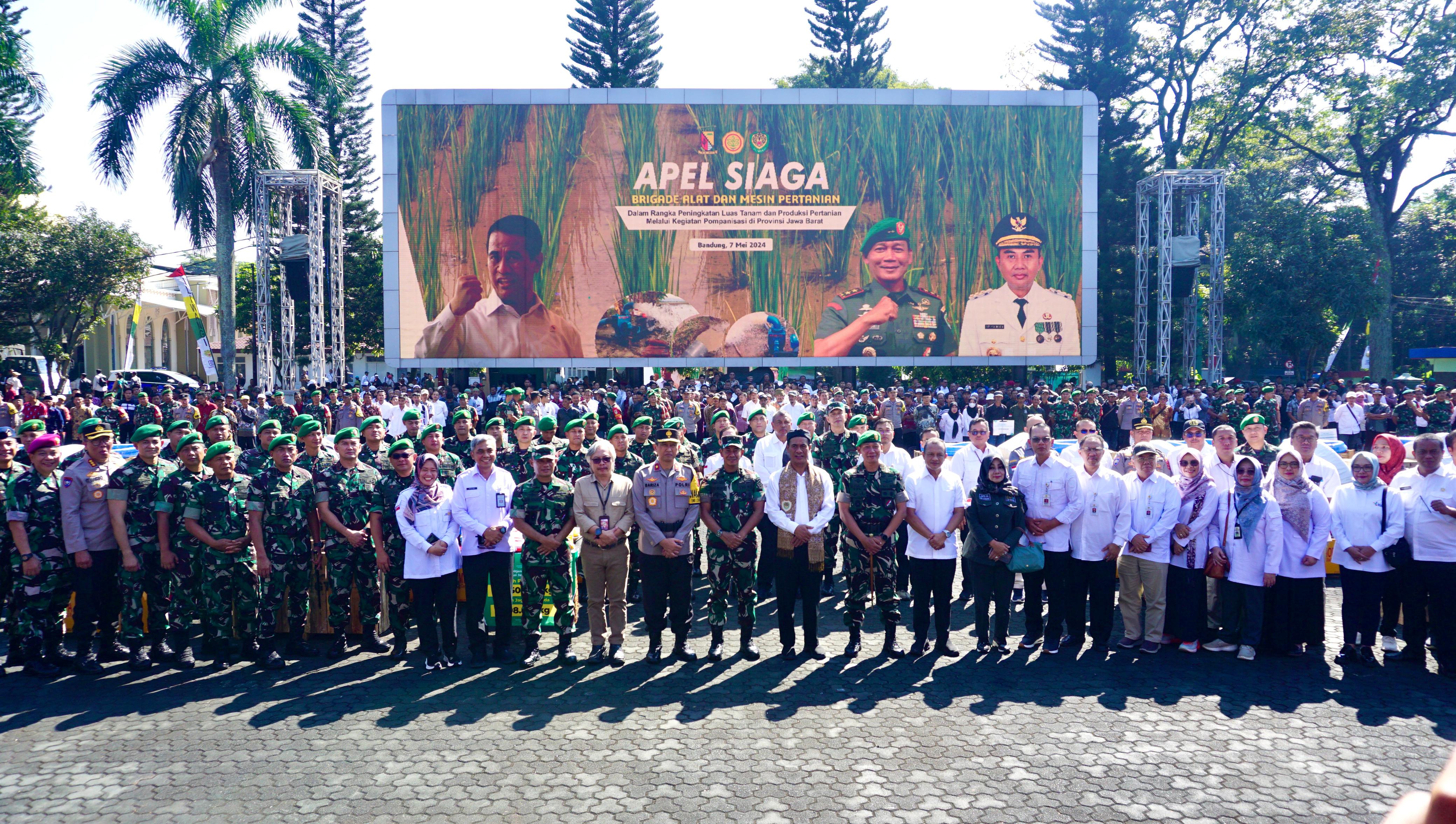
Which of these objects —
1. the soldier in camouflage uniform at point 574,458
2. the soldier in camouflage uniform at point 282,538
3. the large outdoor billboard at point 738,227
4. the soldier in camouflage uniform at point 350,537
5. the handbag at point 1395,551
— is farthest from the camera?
the large outdoor billboard at point 738,227

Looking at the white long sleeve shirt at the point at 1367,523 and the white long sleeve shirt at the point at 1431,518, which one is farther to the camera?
the white long sleeve shirt at the point at 1367,523

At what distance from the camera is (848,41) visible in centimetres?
4206

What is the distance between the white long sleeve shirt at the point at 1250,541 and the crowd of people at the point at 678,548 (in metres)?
0.02

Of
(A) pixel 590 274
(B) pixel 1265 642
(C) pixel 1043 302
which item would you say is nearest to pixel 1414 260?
(C) pixel 1043 302

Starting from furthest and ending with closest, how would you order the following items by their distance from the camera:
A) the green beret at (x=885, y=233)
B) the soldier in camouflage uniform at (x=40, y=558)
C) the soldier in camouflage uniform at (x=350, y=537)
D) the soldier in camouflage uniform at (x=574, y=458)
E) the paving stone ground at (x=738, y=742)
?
the green beret at (x=885, y=233) < the soldier in camouflage uniform at (x=574, y=458) < the soldier in camouflage uniform at (x=350, y=537) < the soldier in camouflage uniform at (x=40, y=558) < the paving stone ground at (x=738, y=742)

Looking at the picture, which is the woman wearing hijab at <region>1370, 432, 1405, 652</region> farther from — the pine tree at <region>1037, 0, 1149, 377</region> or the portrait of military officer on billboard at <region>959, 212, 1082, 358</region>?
the pine tree at <region>1037, 0, 1149, 377</region>

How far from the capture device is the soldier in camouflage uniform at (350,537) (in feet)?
22.8

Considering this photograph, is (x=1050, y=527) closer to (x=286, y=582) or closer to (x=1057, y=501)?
(x=1057, y=501)

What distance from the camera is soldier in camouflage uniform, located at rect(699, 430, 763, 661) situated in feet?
22.9

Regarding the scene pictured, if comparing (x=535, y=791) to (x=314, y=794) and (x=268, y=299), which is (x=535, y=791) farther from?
(x=268, y=299)

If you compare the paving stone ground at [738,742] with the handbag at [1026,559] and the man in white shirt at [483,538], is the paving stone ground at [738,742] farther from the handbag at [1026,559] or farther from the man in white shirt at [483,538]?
the handbag at [1026,559]

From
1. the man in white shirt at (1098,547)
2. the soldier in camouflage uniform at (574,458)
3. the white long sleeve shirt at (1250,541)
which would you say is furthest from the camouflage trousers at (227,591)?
the white long sleeve shirt at (1250,541)

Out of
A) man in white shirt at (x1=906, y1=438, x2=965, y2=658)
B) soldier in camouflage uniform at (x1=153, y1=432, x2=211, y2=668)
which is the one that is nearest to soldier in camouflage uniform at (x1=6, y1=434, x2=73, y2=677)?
soldier in camouflage uniform at (x1=153, y1=432, x2=211, y2=668)

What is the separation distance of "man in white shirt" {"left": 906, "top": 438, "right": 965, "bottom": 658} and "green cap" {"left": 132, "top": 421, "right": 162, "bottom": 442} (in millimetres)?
5614
